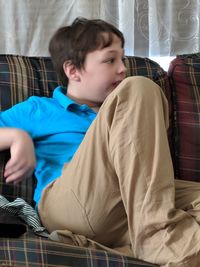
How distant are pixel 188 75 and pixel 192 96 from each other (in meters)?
0.09

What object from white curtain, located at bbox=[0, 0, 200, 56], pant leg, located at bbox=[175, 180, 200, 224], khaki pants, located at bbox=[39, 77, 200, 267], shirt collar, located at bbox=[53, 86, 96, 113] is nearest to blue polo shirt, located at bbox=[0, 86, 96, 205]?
shirt collar, located at bbox=[53, 86, 96, 113]

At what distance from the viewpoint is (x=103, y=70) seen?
4.81ft

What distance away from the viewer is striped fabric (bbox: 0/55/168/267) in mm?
936

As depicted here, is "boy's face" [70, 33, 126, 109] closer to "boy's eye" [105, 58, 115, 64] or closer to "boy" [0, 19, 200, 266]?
"boy's eye" [105, 58, 115, 64]

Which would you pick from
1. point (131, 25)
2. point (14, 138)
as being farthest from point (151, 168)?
point (131, 25)

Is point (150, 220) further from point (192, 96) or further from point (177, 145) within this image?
point (192, 96)

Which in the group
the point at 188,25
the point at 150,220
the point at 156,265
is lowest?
the point at 156,265

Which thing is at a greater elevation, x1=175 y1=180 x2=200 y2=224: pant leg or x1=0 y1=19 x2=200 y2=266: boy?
x1=0 y1=19 x2=200 y2=266: boy

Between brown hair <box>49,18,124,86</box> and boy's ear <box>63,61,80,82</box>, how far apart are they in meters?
0.01

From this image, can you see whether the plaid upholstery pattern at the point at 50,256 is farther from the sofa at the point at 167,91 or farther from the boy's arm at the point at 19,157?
the sofa at the point at 167,91

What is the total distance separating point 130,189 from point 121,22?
1.08m

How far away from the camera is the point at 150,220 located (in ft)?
3.15

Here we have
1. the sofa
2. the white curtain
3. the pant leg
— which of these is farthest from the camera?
the white curtain

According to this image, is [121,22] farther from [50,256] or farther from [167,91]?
[50,256]
